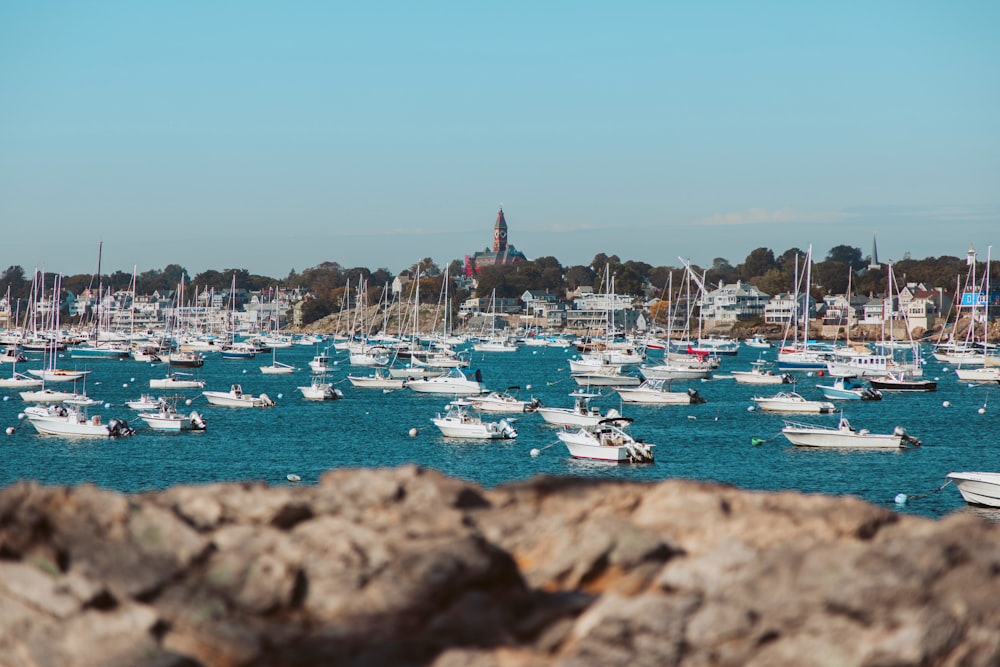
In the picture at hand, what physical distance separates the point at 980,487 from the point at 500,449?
2379cm

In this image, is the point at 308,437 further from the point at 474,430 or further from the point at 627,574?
the point at 627,574

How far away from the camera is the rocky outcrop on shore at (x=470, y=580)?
9086 millimetres

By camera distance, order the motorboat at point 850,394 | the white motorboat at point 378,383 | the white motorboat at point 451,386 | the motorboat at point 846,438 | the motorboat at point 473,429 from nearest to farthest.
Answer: the motorboat at point 846,438
the motorboat at point 473,429
the white motorboat at point 451,386
the motorboat at point 850,394
the white motorboat at point 378,383

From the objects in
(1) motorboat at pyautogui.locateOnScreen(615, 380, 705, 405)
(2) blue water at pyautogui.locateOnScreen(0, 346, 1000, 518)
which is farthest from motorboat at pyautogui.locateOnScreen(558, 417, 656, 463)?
(1) motorboat at pyautogui.locateOnScreen(615, 380, 705, 405)

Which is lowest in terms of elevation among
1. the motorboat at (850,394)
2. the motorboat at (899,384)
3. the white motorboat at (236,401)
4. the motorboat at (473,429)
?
the white motorboat at (236,401)

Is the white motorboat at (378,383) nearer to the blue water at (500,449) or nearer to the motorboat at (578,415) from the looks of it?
the blue water at (500,449)

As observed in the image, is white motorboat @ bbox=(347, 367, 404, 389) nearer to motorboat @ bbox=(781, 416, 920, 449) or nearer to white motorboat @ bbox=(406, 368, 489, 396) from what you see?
white motorboat @ bbox=(406, 368, 489, 396)

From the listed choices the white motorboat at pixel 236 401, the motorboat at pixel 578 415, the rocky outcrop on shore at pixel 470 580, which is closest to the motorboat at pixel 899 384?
the motorboat at pixel 578 415

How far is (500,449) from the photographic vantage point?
55781 millimetres

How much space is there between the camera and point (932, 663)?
9.04 metres

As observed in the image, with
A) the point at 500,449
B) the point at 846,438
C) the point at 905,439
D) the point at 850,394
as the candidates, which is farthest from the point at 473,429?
the point at 850,394

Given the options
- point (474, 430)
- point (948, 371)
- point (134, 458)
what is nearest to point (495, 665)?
point (134, 458)

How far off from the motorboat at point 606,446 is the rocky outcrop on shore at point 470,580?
1562 inches

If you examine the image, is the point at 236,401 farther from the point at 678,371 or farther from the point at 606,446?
the point at 678,371
